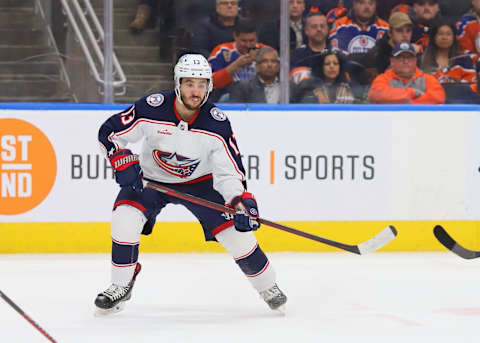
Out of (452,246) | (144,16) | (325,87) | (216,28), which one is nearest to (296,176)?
(325,87)

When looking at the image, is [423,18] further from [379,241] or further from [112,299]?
[112,299]

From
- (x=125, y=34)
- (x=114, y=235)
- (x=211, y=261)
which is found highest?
(x=125, y=34)

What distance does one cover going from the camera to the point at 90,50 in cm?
530

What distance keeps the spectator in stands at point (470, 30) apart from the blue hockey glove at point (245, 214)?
8.11 feet

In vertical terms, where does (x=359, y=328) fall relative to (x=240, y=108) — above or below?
below

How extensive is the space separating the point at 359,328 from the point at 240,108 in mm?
2210

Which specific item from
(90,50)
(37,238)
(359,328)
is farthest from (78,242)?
(359,328)

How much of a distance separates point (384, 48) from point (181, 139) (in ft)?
7.17

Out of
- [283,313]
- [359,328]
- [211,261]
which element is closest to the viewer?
[359,328]

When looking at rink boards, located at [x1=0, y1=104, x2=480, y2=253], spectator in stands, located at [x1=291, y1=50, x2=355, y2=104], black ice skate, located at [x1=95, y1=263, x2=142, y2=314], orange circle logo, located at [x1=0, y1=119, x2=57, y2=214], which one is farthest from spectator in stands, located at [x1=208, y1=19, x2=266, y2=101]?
black ice skate, located at [x1=95, y1=263, x2=142, y2=314]

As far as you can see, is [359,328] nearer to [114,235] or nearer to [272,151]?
[114,235]

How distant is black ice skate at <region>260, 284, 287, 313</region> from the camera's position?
3711 millimetres

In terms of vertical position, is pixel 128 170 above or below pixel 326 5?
below

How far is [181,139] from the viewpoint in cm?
364
